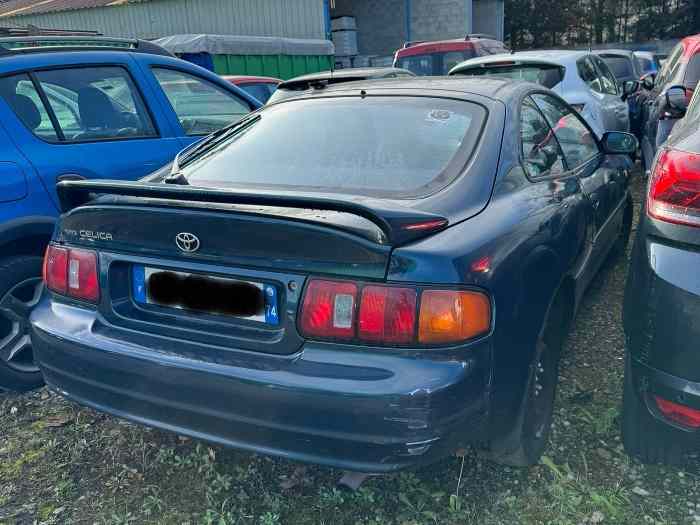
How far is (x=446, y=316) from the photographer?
174 centimetres

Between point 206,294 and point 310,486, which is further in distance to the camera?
point 310,486

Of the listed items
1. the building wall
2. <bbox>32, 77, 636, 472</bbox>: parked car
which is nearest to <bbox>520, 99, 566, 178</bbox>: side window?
<bbox>32, 77, 636, 472</bbox>: parked car

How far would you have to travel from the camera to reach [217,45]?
13648 mm

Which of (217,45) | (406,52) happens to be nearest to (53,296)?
(406,52)

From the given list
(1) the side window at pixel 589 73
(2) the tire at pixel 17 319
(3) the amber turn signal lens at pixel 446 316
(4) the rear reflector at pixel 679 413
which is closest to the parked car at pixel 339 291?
(3) the amber turn signal lens at pixel 446 316

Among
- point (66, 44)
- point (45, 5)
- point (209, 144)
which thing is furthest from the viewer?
point (45, 5)

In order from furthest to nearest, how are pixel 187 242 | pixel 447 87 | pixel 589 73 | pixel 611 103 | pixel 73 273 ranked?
pixel 611 103
pixel 589 73
pixel 447 87
pixel 73 273
pixel 187 242

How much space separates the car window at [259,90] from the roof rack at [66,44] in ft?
13.0

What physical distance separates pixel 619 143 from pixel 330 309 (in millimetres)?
2554

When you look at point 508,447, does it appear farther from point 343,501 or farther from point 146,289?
point 146,289

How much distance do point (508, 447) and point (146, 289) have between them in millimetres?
1429

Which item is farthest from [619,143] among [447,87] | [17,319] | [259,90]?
[259,90]

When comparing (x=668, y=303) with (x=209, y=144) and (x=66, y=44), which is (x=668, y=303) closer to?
(x=209, y=144)

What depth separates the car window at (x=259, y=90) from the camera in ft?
26.5
